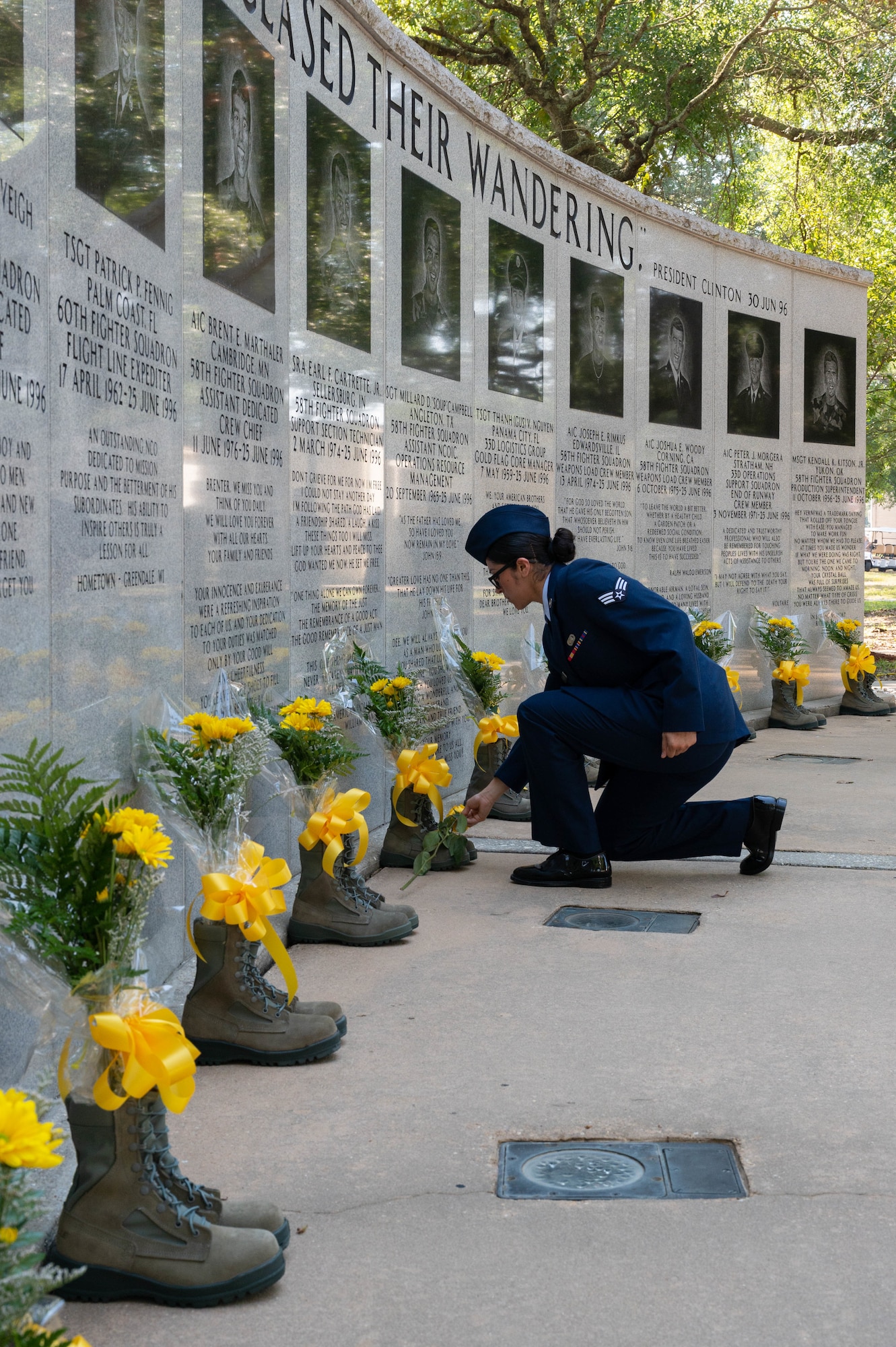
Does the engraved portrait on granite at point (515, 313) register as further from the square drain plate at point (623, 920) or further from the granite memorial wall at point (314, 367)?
the square drain plate at point (623, 920)

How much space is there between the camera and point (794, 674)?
368 inches

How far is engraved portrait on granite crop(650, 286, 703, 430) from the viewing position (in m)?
8.88

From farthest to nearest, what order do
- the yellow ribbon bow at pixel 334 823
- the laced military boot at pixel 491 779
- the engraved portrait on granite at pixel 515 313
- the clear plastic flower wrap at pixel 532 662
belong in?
1. the clear plastic flower wrap at pixel 532 662
2. the engraved portrait on granite at pixel 515 313
3. the laced military boot at pixel 491 779
4. the yellow ribbon bow at pixel 334 823

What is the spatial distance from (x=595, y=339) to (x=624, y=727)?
4.00 meters

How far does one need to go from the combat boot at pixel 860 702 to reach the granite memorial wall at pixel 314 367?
2.71 feet

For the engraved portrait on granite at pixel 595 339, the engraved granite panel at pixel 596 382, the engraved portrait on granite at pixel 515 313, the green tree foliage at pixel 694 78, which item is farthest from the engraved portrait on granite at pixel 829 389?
the engraved portrait on granite at pixel 515 313

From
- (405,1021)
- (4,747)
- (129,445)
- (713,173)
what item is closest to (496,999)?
(405,1021)

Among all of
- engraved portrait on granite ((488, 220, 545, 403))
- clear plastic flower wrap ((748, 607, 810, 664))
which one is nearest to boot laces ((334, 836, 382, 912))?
engraved portrait on granite ((488, 220, 545, 403))

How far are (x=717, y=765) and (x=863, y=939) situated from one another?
40.1 inches

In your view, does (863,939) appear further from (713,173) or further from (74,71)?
(713,173)

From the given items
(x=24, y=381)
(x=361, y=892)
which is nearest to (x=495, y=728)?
(x=361, y=892)

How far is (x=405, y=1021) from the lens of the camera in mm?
3395

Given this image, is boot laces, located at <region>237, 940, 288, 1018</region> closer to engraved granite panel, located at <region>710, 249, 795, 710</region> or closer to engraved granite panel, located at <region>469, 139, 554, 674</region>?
engraved granite panel, located at <region>469, 139, 554, 674</region>

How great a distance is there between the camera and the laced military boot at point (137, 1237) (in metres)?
2.13
